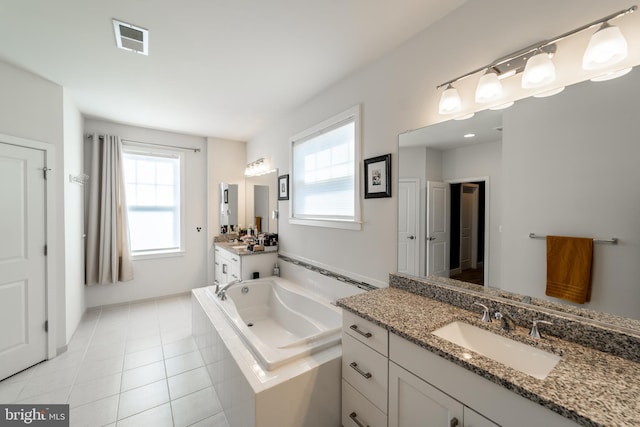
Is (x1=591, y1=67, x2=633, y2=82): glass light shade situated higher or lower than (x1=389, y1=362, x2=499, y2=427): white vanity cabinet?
higher

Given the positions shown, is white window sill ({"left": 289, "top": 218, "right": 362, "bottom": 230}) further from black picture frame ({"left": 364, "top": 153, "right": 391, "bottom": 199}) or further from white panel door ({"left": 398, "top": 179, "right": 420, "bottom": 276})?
white panel door ({"left": 398, "top": 179, "right": 420, "bottom": 276})

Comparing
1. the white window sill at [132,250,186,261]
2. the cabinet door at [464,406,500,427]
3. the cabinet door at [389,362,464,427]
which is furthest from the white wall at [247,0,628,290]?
the white window sill at [132,250,186,261]

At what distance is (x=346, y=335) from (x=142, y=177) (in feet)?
12.9

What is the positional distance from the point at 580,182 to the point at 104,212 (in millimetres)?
4690

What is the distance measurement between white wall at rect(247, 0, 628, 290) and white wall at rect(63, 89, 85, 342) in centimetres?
239

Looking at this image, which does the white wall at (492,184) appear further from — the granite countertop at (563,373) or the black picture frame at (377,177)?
the black picture frame at (377,177)

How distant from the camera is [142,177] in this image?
12.8 ft

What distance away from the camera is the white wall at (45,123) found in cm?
216

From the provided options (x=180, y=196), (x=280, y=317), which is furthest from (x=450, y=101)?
(x=180, y=196)

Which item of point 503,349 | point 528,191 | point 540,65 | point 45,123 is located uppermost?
point 45,123

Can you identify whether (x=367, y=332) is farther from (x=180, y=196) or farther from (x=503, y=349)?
(x=180, y=196)

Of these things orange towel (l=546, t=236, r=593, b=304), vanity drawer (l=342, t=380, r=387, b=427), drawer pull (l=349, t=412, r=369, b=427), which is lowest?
drawer pull (l=349, t=412, r=369, b=427)

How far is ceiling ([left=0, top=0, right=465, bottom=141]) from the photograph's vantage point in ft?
5.04

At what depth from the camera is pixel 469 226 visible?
5.10ft
